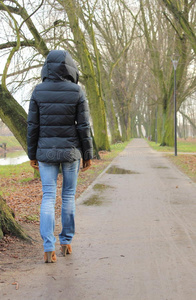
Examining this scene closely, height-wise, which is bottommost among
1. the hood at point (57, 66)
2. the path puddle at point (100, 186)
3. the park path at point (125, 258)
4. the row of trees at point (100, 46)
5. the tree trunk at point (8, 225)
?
the path puddle at point (100, 186)

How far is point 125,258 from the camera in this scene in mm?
4316

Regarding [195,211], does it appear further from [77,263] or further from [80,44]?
[80,44]

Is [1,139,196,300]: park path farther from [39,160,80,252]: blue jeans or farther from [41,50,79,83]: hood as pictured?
[41,50,79,83]: hood

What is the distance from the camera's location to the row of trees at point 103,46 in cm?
1125

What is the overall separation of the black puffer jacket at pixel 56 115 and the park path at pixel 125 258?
1.14 meters

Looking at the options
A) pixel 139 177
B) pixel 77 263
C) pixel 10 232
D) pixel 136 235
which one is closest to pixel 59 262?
pixel 77 263

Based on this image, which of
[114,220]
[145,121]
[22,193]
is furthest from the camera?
[145,121]

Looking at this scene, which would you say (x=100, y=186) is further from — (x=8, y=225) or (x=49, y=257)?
(x=49, y=257)

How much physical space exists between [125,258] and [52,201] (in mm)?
998

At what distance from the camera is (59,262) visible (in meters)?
4.15

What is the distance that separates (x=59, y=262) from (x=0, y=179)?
406 inches

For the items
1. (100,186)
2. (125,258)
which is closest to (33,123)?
(125,258)

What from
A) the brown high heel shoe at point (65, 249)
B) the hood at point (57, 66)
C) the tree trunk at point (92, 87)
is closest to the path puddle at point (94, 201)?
the brown high heel shoe at point (65, 249)

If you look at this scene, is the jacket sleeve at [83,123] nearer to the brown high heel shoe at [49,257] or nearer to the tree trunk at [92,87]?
the brown high heel shoe at [49,257]
